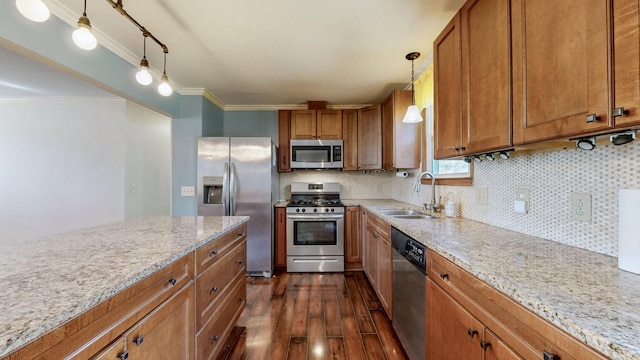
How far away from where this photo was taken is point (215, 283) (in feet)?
4.99

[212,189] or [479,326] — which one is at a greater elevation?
[212,189]

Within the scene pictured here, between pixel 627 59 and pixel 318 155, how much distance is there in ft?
9.95

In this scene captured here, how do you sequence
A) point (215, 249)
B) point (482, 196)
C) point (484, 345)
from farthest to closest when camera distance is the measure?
point (482, 196) → point (215, 249) → point (484, 345)

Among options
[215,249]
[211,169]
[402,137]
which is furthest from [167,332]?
[402,137]

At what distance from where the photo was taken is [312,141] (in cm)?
358

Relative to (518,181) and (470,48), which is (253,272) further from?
(470,48)

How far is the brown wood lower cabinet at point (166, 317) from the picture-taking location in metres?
0.65

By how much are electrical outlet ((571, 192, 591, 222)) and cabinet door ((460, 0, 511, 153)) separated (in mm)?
372

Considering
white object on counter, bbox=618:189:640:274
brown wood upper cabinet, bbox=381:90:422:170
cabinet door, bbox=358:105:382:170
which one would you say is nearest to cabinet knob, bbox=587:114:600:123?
white object on counter, bbox=618:189:640:274

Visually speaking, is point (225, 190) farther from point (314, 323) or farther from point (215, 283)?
point (314, 323)

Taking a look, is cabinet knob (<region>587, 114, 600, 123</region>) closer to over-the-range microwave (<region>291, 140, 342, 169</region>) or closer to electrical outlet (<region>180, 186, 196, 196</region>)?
over-the-range microwave (<region>291, 140, 342, 169</region>)

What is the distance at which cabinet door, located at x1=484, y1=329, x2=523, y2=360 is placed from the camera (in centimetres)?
73

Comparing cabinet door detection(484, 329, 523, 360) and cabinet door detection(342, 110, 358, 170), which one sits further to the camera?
cabinet door detection(342, 110, 358, 170)

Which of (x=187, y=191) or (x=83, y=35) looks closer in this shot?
(x=83, y=35)
